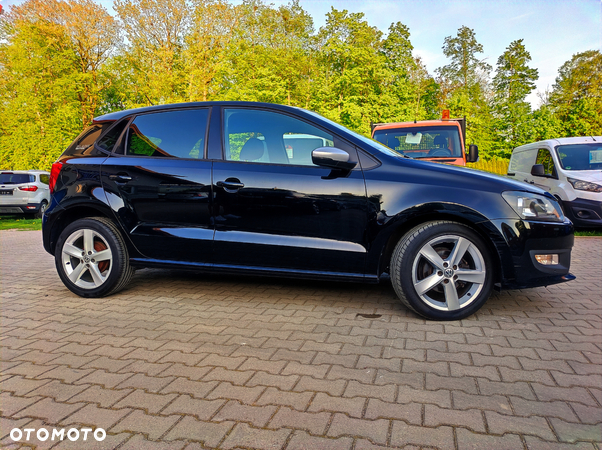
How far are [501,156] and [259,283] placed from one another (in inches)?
1149

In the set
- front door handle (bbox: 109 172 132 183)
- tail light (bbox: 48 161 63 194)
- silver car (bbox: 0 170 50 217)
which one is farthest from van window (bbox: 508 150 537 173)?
silver car (bbox: 0 170 50 217)

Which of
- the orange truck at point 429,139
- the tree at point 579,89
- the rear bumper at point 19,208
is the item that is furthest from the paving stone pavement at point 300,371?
the tree at point 579,89

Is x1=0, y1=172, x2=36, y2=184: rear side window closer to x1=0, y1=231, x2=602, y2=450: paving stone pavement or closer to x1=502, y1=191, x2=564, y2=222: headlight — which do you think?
x1=0, y1=231, x2=602, y2=450: paving stone pavement

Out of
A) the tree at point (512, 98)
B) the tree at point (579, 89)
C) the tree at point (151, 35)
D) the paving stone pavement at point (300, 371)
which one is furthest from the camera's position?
the tree at point (579, 89)

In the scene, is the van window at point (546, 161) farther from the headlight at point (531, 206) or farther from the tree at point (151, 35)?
the tree at point (151, 35)

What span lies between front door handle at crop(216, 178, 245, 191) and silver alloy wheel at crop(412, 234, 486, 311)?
1583mm

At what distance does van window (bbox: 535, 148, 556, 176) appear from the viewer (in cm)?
986

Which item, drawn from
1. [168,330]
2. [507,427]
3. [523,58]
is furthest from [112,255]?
[523,58]

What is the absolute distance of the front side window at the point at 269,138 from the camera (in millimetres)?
4004

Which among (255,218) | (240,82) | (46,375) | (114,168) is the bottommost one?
(46,375)

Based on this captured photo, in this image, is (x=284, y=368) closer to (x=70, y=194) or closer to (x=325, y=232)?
(x=325, y=232)

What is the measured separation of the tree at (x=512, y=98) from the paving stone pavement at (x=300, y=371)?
28767 millimetres

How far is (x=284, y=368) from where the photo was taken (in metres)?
2.81

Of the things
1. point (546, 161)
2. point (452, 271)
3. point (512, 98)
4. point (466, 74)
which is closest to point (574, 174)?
point (546, 161)
